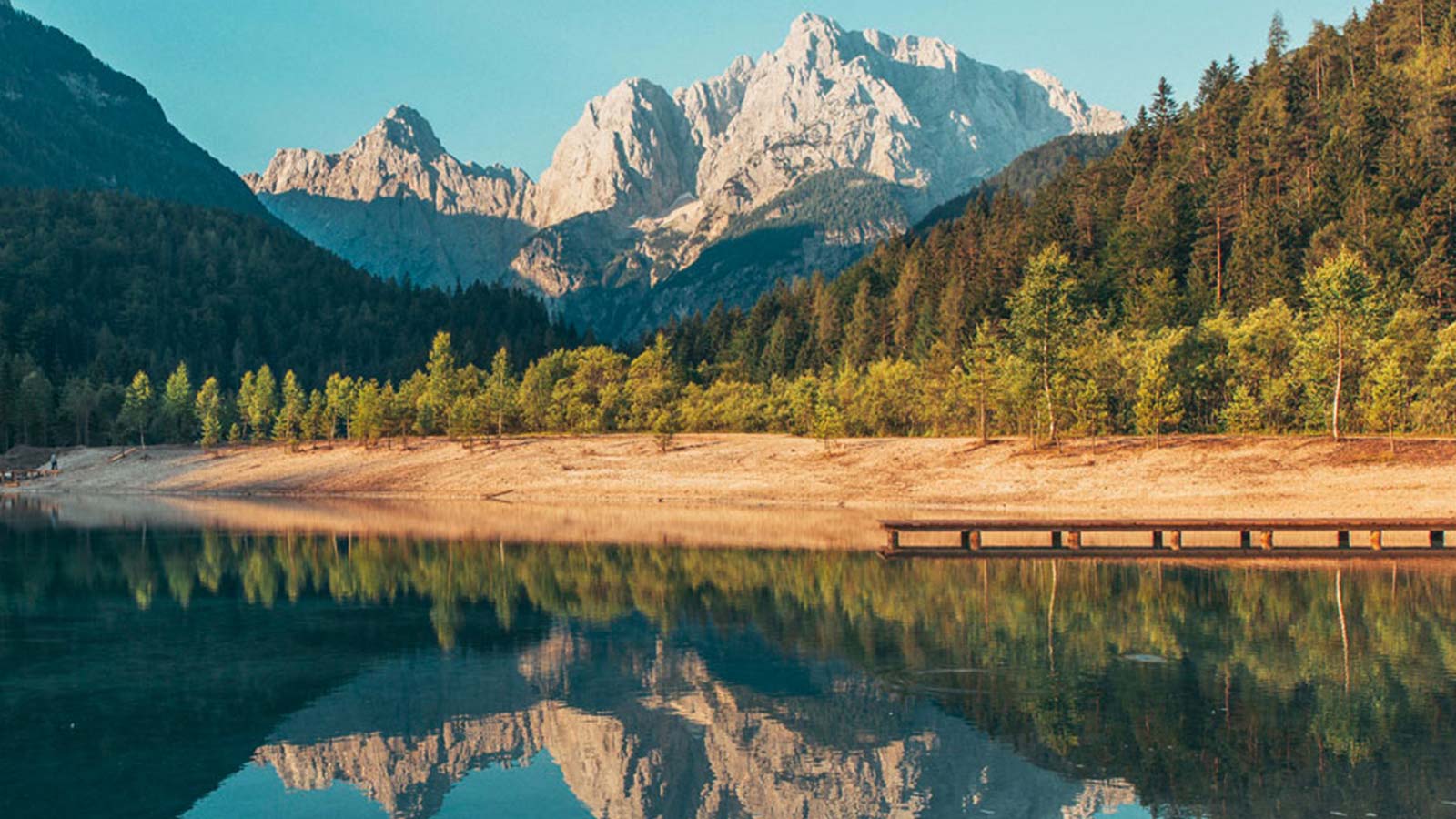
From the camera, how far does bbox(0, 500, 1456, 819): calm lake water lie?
18344 mm

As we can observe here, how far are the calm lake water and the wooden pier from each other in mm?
6037

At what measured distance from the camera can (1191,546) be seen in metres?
52.5

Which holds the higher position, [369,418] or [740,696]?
[369,418]

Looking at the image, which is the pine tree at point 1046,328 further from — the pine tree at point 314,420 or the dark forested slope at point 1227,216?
the pine tree at point 314,420

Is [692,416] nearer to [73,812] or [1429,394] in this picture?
[1429,394]

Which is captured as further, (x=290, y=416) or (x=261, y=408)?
(x=261, y=408)

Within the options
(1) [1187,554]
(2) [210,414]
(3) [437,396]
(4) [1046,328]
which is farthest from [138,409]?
(1) [1187,554]

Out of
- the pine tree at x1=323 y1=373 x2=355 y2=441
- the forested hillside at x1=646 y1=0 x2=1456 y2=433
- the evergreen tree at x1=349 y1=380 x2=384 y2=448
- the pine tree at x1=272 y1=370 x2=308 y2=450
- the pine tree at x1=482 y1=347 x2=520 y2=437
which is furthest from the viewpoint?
the pine tree at x1=272 y1=370 x2=308 y2=450

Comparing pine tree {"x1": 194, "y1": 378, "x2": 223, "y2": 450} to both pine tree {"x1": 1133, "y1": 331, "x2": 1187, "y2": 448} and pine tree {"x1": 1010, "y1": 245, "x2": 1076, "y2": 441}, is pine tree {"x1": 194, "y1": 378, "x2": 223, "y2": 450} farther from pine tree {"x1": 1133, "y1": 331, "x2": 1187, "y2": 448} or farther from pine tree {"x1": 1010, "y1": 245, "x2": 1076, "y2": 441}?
pine tree {"x1": 1133, "y1": 331, "x2": 1187, "y2": 448}

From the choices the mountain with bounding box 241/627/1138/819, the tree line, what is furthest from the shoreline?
the mountain with bounding box 241/627/1138/819

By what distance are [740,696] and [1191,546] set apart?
35262 millimetres

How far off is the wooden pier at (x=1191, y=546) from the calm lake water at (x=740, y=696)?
6.04 metres

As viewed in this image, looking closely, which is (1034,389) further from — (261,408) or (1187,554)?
(261,408)

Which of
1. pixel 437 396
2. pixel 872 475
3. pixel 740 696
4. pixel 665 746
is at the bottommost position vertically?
pixel 740 696
